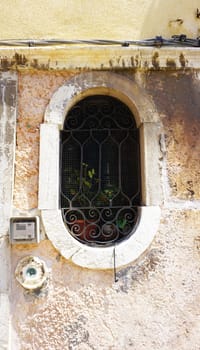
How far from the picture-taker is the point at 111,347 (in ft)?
10.4

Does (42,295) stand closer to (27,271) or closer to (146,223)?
(27,271)

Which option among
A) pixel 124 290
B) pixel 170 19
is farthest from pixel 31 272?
pixel 170 19

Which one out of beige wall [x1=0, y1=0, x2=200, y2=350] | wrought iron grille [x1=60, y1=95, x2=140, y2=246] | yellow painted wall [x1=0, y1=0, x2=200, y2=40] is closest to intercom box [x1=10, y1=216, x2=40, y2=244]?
beige wall [x1=0, y1=0, x2=200, y2=350]

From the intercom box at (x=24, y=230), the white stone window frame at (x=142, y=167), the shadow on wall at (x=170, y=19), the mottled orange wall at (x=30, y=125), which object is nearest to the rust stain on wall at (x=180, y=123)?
the white stone window frame at (x=142, y=167)

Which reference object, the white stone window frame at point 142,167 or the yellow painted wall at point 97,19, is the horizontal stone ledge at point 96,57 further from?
the yellow painted wall at point 97,19

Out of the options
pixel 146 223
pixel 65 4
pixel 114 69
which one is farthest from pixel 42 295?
pixel 65 4

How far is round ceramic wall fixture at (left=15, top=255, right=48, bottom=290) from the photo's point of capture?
320cm

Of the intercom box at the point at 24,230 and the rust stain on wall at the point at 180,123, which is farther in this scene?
the rust stain on wall at the point at 180,123

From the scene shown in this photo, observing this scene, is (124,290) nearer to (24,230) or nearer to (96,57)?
(24,230)

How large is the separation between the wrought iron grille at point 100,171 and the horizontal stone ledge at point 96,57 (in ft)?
1.28

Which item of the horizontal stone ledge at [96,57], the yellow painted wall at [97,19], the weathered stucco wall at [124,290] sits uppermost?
the yellow painted wall at [97,19]

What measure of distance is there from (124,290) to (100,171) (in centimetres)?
121

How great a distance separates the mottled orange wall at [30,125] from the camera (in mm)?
3387

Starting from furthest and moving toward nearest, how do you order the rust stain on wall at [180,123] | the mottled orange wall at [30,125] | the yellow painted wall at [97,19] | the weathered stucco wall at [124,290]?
the yellow painted wall at [97,19], the rust stain on wall at [180,123], the mottled orange wall at [30,125], the weathered stucco wall at [124,290]
